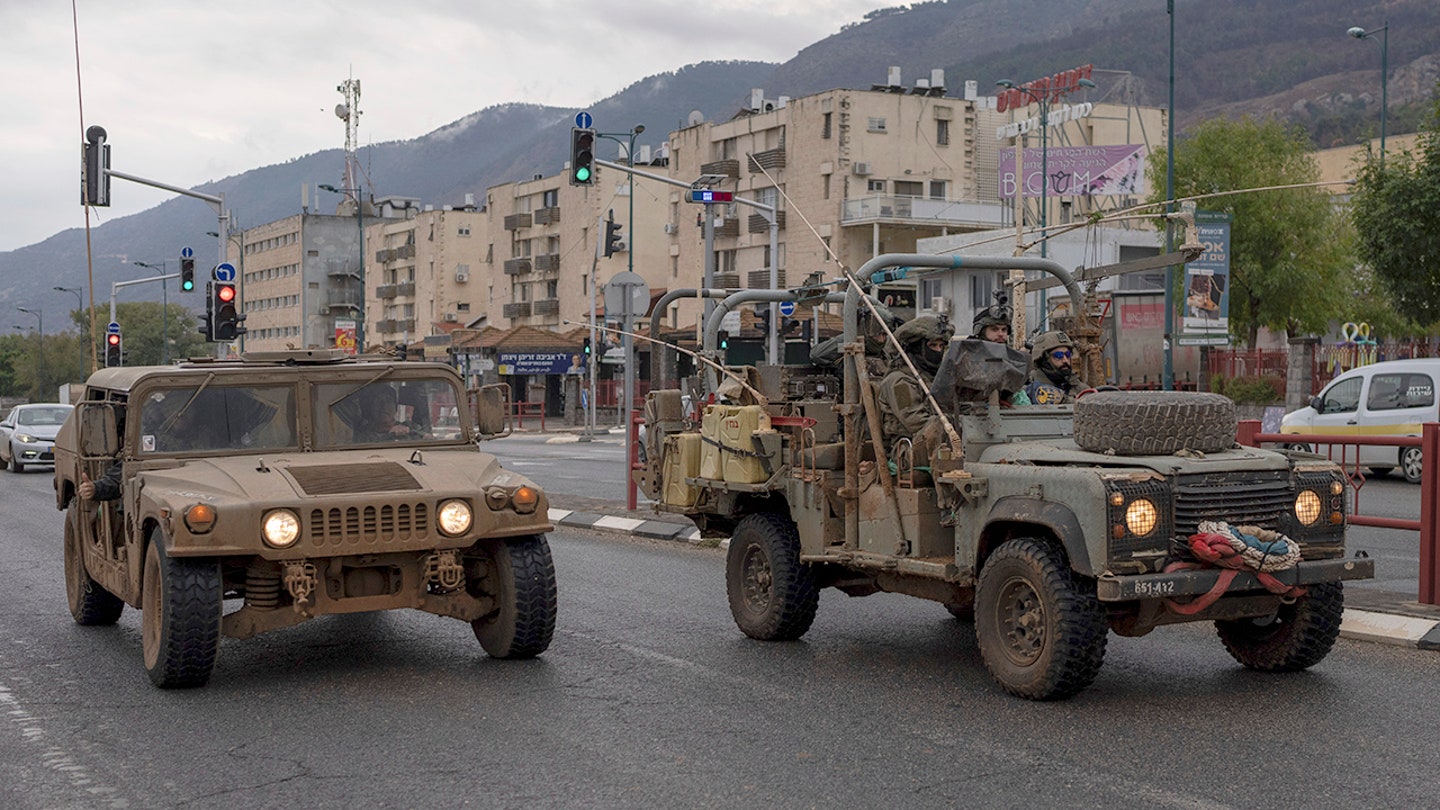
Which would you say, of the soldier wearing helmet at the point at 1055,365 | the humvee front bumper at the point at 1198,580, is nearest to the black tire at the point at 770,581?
the soldier wearing helmet at the point at 1055,365

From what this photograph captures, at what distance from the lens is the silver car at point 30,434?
3114cm

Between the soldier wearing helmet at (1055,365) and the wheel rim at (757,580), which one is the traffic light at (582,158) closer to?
the wheel rim at (757,580)

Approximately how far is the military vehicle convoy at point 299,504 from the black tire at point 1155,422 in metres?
3.07

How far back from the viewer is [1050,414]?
855 centimetres

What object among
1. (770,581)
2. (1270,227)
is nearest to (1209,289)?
(1270,227)

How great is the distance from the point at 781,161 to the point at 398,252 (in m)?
46.7

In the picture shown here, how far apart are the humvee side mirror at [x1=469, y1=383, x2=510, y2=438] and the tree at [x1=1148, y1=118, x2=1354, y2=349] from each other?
45.1 metres

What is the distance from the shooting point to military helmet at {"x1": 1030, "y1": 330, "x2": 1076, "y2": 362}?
9.41m

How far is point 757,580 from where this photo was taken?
9.97 meters

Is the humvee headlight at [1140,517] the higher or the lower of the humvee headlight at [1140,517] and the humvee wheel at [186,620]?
the higher

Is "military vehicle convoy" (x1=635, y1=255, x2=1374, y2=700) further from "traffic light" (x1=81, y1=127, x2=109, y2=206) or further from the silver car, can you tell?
the silver car

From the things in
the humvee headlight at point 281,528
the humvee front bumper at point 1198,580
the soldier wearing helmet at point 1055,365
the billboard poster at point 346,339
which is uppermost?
the billboard poster at point 346,339

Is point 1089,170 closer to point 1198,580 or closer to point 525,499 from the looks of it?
point 525,499

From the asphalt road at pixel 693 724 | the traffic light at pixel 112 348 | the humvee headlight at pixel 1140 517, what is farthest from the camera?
the traffic light at pixel 112 348
